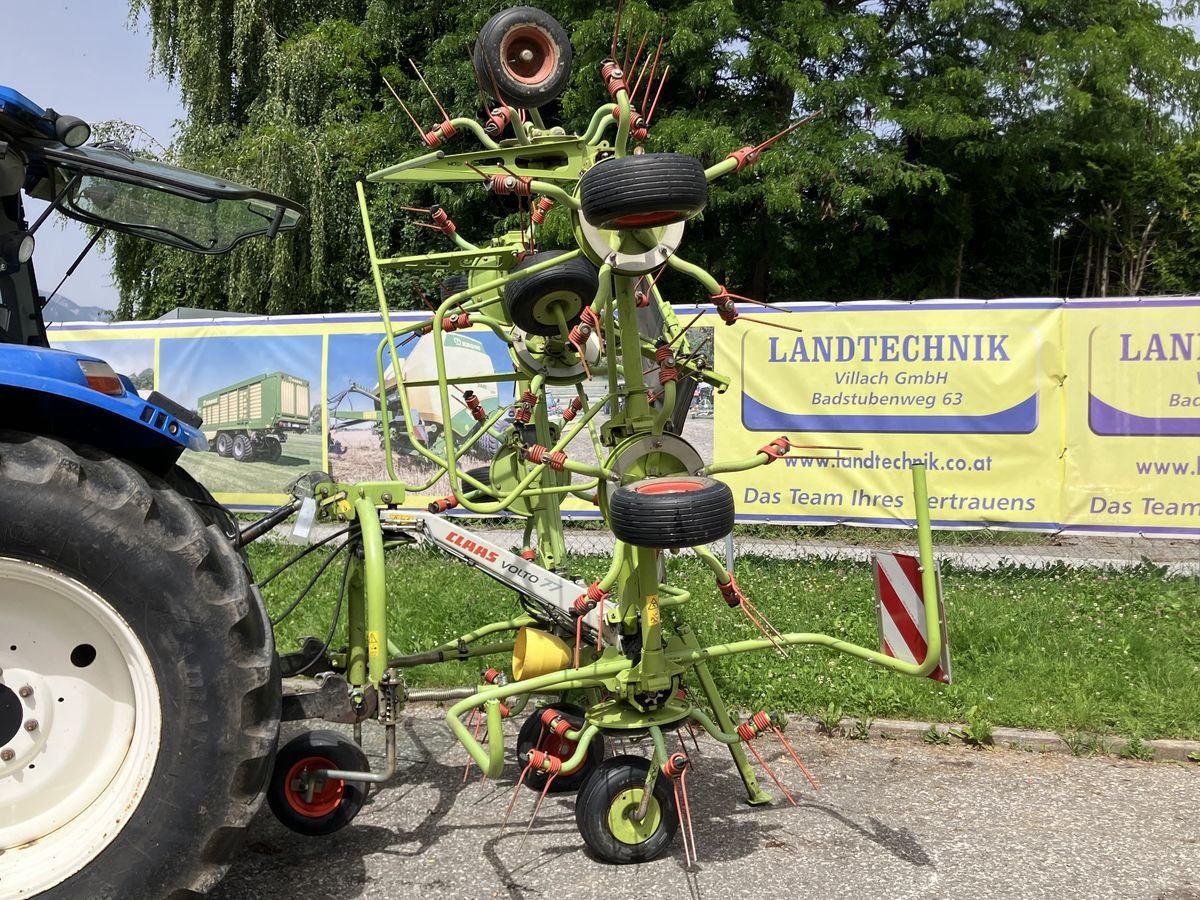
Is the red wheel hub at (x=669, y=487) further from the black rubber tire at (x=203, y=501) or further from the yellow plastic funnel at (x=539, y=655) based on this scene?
the black rubber tire at (x=203, y=501)

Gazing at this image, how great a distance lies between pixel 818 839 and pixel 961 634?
2.38m

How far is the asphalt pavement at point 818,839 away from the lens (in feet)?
10.3

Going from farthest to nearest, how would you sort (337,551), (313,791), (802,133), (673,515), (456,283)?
1. (802,133)
2. (456,283)
3. (337,551)
4. (313,791)
5. (673,515)

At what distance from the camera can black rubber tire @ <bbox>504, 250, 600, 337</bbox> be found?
3.90 metres

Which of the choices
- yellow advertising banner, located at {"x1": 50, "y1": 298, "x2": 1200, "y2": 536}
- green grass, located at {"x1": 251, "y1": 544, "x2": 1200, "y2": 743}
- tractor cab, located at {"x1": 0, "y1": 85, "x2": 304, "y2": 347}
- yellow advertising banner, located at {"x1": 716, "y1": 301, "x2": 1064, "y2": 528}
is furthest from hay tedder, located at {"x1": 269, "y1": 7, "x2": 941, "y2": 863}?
yellow advertising banner, located at {"x1": 716, "y1": 301, "x2": 1064, "y2": 528}

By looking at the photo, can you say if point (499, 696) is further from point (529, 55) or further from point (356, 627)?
point (529, 55)

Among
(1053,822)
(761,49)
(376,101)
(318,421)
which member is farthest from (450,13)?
A: (1053,822)

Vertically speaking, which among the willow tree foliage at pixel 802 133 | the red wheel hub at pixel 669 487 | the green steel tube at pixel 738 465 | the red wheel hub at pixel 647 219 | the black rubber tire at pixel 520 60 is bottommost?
the red wheel hub at pixel 669 487

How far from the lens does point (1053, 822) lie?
3609 mm

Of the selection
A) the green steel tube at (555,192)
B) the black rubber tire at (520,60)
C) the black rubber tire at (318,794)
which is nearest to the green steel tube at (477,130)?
the black rubber tire at (520,60)

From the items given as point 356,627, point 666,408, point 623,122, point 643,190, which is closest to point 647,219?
point 643,190

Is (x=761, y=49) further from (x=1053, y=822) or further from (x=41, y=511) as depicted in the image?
(x=41, y=511)

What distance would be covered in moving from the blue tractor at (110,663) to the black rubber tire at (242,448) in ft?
20.5

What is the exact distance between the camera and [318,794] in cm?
338
